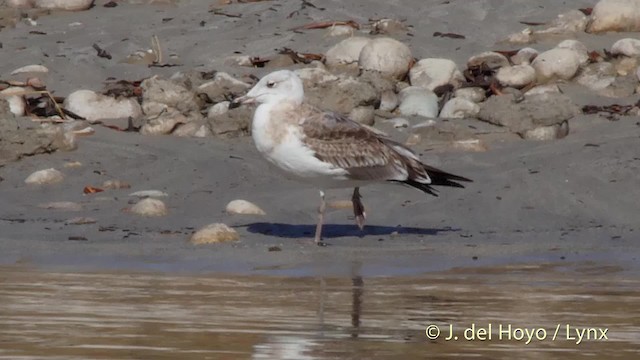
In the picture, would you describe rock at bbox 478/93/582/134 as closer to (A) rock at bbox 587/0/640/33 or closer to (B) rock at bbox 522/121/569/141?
(B) rock at bbox 522/121/569/141

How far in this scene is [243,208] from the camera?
436 inches

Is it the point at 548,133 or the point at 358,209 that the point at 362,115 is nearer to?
the point at 548,133

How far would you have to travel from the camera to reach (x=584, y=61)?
1555 centimetres

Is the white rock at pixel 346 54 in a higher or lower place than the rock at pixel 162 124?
lower

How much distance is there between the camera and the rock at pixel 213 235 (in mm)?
9898

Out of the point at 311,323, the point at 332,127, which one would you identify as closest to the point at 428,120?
the point at 332,127

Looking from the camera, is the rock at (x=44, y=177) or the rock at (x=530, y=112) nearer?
the rock at (x=44, y=177)

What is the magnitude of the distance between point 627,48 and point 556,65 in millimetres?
888

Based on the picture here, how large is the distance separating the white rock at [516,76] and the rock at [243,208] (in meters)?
4.68

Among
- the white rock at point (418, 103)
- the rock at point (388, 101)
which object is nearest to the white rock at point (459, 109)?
the white rock at point (418, 103)

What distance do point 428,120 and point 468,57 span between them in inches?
91.3

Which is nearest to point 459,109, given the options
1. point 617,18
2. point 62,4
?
point 617,18

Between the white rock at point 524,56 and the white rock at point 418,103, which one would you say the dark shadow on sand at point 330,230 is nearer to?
the white rock at point 418,103

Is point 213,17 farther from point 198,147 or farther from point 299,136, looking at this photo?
point 299,136
